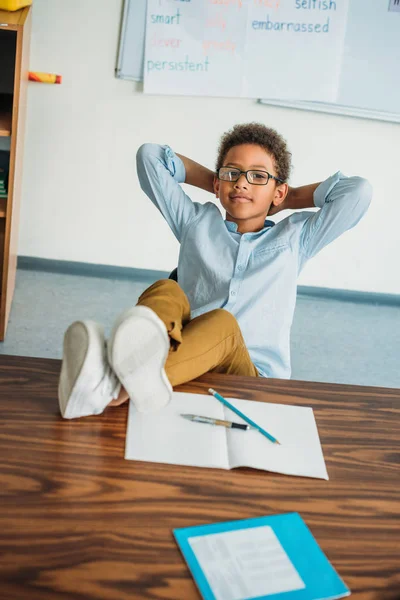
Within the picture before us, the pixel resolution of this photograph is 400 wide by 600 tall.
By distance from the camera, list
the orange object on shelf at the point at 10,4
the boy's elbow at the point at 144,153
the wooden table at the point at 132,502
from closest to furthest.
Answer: the wooden table at the point at 132,502 < the boy's elbow at the point at 144,153 < the orange object on shelf at the point at 10,4

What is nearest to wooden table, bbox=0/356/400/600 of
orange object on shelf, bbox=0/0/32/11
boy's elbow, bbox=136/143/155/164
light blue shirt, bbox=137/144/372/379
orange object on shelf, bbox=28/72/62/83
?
light blue shirt, bbox=137/144/372/379

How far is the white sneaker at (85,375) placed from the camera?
104cm

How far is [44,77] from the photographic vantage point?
3029 mm

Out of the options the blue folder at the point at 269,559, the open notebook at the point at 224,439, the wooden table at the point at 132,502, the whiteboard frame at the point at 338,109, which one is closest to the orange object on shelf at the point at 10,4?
the whiteboard frame at the point at 338,109

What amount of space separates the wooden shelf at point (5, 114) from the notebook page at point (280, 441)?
165 centimetres

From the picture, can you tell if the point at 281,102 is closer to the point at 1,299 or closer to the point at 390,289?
the point at 390,289

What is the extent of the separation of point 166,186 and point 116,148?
1.46 meters

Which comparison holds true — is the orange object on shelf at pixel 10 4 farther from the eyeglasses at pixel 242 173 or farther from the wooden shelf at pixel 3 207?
the eyeglasses at pixel 242 173

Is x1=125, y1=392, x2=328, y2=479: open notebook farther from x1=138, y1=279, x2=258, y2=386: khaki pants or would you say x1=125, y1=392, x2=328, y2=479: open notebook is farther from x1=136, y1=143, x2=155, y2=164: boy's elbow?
x1=136, y1=143, x2=155, y2=164: boy's elbow

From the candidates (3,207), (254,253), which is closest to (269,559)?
(254,253)

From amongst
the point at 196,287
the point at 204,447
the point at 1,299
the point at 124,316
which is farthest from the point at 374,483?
the point at 1,299

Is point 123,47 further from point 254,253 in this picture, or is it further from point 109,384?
point 109,384

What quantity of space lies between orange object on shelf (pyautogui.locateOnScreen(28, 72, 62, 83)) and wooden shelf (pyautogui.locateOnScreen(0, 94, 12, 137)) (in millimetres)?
234

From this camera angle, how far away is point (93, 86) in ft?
10.3
